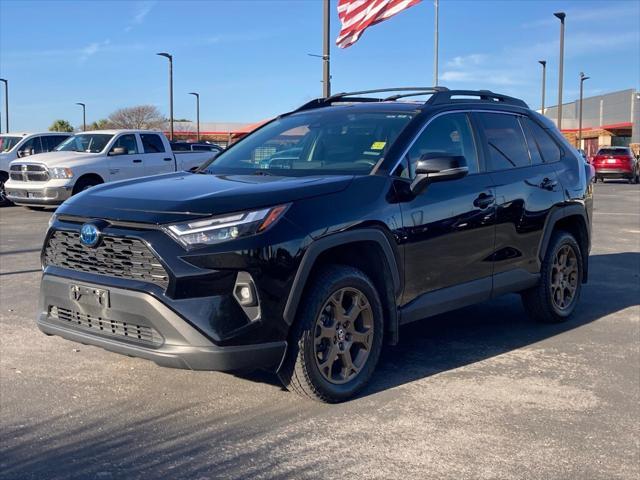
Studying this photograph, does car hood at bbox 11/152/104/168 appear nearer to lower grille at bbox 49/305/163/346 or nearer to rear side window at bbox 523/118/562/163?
rear side window at bbox 523/118/562/163

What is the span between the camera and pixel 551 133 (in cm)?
633

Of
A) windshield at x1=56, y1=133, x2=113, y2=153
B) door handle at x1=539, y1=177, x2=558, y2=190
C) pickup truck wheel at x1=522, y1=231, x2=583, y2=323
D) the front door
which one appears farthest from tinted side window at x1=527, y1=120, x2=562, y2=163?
windshield at x1=56, y1=133, x2=113, y2=153

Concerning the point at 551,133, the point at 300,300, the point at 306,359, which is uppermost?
the point at 551,133

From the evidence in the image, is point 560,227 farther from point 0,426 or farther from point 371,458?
point 0,426

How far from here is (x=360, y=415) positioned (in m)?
4.03

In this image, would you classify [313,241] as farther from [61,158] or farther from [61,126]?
[61,126]

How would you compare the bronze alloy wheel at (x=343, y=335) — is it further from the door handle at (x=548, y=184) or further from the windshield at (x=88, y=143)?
the windshield at (x=88, y=143)

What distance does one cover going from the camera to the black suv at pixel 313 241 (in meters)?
3.65

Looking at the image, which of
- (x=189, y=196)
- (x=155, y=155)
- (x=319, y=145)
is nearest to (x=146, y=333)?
(x=189, y=196)

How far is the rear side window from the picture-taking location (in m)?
6.11

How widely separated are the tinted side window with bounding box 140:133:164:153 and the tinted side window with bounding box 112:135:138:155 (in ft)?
0.78

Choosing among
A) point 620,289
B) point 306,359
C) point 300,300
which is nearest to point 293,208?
point 300,300

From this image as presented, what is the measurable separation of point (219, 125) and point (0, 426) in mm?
75947

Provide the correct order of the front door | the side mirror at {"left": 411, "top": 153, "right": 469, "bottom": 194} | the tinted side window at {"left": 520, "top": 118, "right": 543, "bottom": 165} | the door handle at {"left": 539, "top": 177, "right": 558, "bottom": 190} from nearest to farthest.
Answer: the side mirror at {"left": 411, "top": 153, "right": 469, "bottom": 194} → the front door → the door handle at {"left": 539, "top": 177, "right": 558, "bottom": 190} → the tinted side window at {"left": 520, "top": 118, "right": 543, "bottom": 165}
